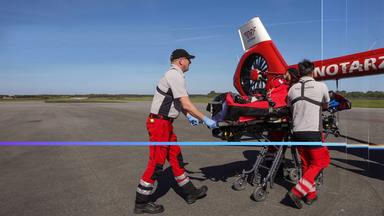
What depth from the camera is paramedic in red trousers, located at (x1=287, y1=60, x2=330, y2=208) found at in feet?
11.6

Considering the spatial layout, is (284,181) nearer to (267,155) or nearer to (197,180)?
(267,155)

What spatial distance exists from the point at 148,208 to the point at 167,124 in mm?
Result: 1026

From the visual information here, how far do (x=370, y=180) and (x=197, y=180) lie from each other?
270 cm

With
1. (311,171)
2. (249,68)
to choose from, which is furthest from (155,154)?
(249,68)

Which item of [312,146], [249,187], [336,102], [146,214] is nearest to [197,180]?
[249,187]

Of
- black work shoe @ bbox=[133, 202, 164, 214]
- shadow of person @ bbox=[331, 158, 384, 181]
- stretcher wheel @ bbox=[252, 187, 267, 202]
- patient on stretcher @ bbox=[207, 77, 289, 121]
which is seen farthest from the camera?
shadow of person @ bbox=[331, 158, 384, 181]

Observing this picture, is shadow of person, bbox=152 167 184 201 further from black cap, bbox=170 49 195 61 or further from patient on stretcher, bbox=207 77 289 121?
black cap, bbox=170 49 195 61

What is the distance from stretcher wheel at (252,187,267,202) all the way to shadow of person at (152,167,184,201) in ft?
3.25

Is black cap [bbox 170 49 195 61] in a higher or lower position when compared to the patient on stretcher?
higher

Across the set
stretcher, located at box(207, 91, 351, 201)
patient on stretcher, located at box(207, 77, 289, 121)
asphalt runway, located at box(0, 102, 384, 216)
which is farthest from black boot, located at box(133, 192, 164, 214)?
patient on stretcher, located at box(207, 77, 289, 121)

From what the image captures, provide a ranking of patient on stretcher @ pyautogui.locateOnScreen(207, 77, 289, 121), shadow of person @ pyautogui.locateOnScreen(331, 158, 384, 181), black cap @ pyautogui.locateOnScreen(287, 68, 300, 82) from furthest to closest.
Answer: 1. shadow of person @ pyautogui.locateOnScreen(331, 158, 384, 181)
2. black cap @ pyautogui.locateOnScreen(287, 68, 300, 82)
3. patient on stretcher @ pyautogui.locateOnScreen(207, 77, 289, 121)

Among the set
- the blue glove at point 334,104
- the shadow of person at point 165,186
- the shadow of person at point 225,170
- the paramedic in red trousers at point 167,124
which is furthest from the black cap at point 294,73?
the shadow of person at point 165,186

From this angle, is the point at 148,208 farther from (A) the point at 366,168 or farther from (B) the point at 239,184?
(A) the point at 366,168

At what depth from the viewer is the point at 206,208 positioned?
3605mm
